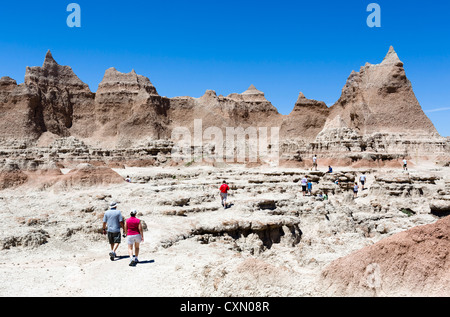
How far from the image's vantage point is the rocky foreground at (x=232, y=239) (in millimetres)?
5297

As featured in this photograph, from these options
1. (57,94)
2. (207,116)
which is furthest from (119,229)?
(207,116)

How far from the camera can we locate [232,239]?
1080 cm

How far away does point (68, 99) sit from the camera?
6256cm

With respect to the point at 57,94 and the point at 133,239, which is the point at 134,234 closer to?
the point at 133,239

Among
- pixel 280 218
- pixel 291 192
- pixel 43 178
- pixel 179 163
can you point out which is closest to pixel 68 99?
pixel 179 163

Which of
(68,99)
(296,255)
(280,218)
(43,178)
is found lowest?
(296,255)

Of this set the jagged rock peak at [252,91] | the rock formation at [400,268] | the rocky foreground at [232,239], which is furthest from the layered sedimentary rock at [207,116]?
the rock formation at [400,268]

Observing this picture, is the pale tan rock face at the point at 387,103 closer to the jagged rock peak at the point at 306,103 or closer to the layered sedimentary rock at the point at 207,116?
the layered sedimentary rock at the point at 207,116

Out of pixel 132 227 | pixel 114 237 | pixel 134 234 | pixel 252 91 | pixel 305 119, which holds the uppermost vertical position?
pixel 252 91

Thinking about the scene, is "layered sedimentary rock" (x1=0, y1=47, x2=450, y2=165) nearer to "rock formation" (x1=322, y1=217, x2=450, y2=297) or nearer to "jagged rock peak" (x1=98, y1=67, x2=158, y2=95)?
"jagged rock peak" (x1=98, y1=67, x2=158, y2=95)

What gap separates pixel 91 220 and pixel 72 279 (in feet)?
13.9
